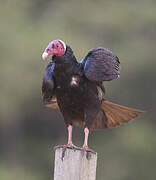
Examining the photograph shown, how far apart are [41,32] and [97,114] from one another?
8.92 m

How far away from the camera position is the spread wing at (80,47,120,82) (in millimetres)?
4297

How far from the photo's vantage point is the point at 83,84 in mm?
4418

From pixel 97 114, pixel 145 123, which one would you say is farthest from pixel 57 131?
pixel 97 114

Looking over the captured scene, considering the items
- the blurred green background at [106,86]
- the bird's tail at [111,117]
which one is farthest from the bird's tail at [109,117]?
the blurred green background at [106,86]

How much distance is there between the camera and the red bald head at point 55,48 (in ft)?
13.6

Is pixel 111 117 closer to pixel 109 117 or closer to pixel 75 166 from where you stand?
pixel 109 117

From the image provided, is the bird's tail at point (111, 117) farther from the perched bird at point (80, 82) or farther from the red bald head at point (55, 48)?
the red bald head at point (55, 48)

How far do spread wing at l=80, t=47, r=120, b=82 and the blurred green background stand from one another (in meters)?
8.13

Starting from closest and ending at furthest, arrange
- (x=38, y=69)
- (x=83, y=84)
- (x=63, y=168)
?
(x=63, y=168) → (x=83, y=84) → (x=38, y=69)

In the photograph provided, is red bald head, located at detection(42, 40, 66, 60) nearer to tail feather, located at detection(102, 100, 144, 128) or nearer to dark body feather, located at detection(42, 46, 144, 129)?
dark body feather, located at detection(42, 46, 144, 129)

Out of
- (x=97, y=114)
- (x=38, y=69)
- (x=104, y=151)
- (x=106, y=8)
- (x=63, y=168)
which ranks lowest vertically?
(x=63, y=168)

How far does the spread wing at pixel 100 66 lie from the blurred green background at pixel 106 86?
26.7 feet

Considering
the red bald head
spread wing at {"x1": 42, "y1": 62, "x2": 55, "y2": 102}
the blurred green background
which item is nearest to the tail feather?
spread wing at {"x1": 42, "y1": 62, "x2": 55, "y2": 102}

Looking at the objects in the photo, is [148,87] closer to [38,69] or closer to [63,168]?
[38,69]
